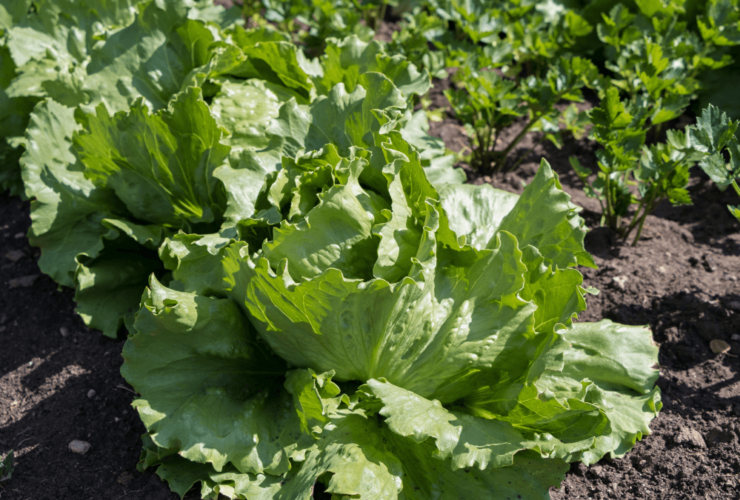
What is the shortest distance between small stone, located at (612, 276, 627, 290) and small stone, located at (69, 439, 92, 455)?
3226 millimetres

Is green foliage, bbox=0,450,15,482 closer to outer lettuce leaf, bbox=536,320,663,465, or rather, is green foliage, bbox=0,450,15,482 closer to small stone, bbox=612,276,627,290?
outer lettuce leaf, bbox=536,320,663,465

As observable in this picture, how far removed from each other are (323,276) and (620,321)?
7.05 feet

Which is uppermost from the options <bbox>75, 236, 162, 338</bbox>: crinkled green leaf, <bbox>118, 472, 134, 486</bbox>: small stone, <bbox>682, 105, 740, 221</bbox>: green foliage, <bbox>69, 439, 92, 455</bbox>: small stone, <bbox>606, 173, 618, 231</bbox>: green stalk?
<bbox>682, 105, 740, 221</bbox>: green foliage

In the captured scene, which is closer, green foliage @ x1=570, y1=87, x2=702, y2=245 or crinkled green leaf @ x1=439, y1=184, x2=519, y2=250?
crinkled green leaf @ x1=439, y1=184, x2=519, y2=250

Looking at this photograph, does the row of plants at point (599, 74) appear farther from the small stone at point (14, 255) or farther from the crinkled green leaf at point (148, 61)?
the small stone at point (14, 255)

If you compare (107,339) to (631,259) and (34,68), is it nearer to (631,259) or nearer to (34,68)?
(34,68)

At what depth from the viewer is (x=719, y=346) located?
3361mm

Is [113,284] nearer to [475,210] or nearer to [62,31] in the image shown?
[475,210]

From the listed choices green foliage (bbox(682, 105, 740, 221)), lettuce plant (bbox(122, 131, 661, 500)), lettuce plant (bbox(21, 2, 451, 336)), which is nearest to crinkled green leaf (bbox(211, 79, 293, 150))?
lettuce plant (bbox(21, 2, 451, 336))

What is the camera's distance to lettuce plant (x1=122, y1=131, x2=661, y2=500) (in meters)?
2.45

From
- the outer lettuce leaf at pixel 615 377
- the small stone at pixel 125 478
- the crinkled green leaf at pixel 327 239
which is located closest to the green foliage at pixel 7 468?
the small stone at pixel 125 478

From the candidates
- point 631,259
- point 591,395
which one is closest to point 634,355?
point 591,395

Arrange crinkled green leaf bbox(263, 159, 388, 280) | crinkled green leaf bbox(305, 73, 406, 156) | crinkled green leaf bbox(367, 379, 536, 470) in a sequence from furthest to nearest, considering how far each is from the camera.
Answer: crinkled green leaf bbox(305, 73, 406, 156)
crinkled green leaf bbox(263, 159, 388, 280)
crinkled green leaf bbox(367, 379, 536, 470)

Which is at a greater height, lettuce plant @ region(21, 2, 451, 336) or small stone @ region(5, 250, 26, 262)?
lettuce plant @ region(21, 2, 451, 336)
